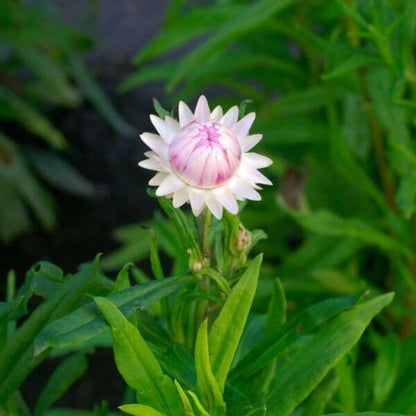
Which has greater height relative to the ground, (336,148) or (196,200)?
(336,148)

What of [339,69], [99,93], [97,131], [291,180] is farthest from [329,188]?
[97,131]

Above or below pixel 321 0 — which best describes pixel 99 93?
above

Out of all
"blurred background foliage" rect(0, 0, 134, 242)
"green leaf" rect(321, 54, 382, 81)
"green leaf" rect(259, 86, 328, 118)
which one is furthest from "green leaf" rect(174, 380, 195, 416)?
"blurred background foliage" rect(0, 0, 134, 242)

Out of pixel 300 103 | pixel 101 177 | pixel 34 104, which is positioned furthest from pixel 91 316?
pixel 101 177

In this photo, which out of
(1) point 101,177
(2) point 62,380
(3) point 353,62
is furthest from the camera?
(1) point 101,177

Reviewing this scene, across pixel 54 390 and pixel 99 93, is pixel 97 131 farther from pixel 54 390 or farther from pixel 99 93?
pixel 54 390

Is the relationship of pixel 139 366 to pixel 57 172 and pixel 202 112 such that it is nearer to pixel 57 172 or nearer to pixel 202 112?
pixel 202 112
